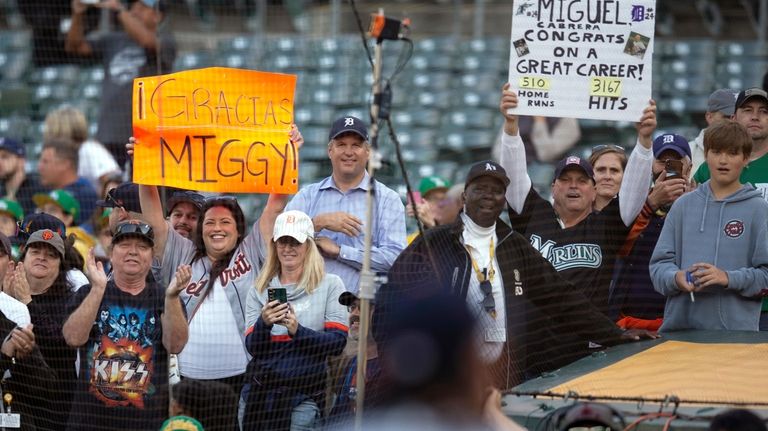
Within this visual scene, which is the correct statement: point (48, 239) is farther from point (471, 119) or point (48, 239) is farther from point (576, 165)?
point (471, 119)

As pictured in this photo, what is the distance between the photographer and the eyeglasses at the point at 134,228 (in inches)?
293

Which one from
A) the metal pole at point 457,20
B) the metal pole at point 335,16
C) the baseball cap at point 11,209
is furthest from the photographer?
the metal pole at point 457,20

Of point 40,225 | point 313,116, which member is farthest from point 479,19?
point 40,225

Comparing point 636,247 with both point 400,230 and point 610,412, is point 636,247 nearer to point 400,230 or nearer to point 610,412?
point 400,230

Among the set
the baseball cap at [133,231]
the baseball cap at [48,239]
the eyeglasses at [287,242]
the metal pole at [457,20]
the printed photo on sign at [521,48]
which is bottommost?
the baseball cap at [48,239]

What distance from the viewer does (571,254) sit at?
26.5 feet

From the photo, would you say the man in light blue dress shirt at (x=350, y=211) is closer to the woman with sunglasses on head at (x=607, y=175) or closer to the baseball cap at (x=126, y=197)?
the baseball cap at (x=126, y=197)

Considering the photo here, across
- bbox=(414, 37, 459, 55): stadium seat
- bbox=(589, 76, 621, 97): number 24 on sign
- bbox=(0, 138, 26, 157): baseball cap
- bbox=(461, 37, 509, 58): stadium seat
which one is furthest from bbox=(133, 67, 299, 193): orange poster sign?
bbox=(414, 37, 459, 55): stadium seat

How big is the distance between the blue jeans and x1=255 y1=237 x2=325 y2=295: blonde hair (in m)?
0.65

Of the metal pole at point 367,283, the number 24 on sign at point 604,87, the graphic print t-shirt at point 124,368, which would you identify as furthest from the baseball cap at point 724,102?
the graphic print t-shirt at point 124,368

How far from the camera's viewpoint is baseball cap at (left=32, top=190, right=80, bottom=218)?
1067 centimetres

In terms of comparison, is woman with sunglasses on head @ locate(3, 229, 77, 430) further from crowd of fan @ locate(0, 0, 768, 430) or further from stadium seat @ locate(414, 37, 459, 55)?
stadium seat @ locate(414, 37, 459, 55)

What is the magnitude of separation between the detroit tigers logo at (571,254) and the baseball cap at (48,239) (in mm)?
2757

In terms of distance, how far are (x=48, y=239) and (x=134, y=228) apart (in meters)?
0.72
